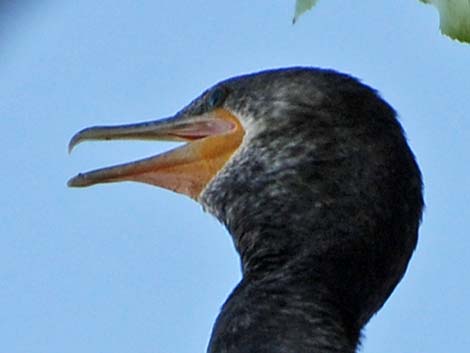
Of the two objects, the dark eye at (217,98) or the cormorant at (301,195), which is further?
the dark eye at (217,98)

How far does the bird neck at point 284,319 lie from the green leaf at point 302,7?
1.26 m

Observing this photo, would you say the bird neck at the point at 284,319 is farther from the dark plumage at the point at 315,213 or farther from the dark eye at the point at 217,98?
the dark eye at the point at 217,98

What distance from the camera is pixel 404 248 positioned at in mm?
3666

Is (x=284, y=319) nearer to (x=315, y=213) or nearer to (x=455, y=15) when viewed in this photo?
(x=315, y=213)

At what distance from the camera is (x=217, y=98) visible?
4.24 m

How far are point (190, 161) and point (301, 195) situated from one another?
555 mm

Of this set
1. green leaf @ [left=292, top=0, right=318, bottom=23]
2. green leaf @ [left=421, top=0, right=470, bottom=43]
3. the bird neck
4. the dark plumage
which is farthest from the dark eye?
green leaf @ [left=421, top=0, right=470, bottom=43]

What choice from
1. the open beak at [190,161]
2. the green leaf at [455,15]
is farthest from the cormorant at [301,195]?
the green leaf at [455,15]

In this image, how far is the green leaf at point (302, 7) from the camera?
7.10 feet

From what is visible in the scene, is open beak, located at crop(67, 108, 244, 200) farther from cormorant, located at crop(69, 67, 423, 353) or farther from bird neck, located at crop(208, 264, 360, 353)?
bird neck, located at crop(208, 264, 360, 353)

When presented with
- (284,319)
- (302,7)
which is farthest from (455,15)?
(284,319)

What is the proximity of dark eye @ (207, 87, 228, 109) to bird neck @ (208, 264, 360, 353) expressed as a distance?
79 cm

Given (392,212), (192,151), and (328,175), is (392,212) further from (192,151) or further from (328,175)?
(192,151)

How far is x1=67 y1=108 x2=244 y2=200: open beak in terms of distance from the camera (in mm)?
4113
